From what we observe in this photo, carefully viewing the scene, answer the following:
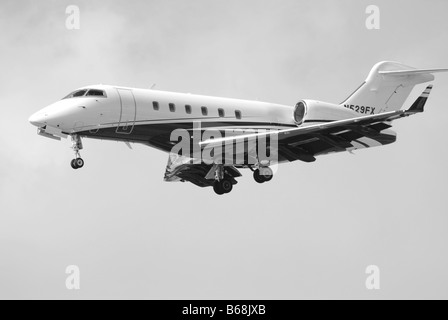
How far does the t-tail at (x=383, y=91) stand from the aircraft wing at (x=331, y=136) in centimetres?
210

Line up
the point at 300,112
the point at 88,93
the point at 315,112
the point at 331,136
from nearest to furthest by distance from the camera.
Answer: the point at 88,93 → the point at 331,136 → the point at 315,112 → the point at 300,112

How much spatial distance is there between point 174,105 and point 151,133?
1188 millimetres

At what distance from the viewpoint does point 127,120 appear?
31.3 m

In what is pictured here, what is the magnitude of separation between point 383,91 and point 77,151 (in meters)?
11.2

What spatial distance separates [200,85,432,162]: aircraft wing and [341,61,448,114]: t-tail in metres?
2.10

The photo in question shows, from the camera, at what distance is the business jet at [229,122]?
3059 centimetres

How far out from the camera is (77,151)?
3066 centimetres

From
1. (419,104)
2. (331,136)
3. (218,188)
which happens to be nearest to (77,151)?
(218,188)

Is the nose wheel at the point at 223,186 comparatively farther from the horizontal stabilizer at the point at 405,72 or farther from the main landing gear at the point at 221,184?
the horizontal stabilizer at the point at 405,72

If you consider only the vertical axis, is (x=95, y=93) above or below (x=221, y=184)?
above

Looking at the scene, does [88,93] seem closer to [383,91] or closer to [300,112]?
[300,112]

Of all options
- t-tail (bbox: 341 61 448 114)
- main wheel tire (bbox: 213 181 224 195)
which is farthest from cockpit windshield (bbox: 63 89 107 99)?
t-tail (bbox: 341 61 448 114)

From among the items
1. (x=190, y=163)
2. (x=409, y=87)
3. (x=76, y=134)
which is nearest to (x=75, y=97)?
(x=76, y=134)

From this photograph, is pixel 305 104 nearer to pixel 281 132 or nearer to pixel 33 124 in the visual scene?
pixel 281 132
